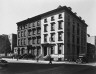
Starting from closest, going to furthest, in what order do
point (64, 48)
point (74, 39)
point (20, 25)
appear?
point (64, 48), point (74, 39), point (20, 25)

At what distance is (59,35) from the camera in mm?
36094

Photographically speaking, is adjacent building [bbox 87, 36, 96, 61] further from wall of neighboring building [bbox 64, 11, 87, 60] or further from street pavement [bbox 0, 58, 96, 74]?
street pavement [bbox 0, 58, 96, 74]

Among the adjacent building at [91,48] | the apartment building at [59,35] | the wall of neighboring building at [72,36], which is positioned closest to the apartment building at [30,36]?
the apartment building at [59,35]

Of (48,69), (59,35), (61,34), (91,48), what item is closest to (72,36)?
(61,34)

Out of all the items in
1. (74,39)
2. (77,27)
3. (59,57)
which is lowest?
(59,57)

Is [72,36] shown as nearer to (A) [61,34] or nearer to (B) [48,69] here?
(A) [61,34]

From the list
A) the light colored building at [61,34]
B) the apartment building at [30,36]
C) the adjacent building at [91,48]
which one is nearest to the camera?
the light colored building at [61,34]

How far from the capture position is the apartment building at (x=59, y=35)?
115ft

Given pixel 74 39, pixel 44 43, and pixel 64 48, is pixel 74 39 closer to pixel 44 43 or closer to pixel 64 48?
pixel 64 48

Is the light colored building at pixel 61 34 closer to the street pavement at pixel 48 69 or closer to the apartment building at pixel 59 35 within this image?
the apartment building at pixel 59 35

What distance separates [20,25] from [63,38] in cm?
2105

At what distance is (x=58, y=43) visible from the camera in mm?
35469
